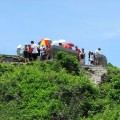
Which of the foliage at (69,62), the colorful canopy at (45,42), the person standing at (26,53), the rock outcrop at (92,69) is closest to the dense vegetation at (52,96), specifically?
the foliage at (69,62)

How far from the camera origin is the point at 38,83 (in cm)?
2802

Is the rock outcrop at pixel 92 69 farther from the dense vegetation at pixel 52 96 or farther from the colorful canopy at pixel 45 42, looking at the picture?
the colorful canopy at pixel 45 42

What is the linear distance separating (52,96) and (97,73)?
20.3 ft

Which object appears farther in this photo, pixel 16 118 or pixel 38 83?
pixel 38 83

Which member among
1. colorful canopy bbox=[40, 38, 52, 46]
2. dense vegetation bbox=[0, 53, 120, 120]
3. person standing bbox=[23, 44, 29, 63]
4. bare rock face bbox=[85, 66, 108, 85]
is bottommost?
dense vegetation bbox=[0, 53, 120, 120]

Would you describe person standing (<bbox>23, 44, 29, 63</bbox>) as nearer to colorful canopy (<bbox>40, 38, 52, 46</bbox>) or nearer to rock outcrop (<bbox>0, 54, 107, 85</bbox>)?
rock outcrop (<bbox>0, 54, 107, 85</bbox>)

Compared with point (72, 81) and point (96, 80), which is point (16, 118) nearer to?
point (72, 81)

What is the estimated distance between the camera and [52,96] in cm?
2684

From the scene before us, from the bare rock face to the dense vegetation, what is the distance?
916mm

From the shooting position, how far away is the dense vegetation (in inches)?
992

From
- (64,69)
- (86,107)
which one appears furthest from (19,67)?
(86,107)

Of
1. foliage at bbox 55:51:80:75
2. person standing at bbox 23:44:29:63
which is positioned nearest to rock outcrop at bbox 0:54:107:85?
person standing at bbox 23:44:29:63

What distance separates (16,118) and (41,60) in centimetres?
855

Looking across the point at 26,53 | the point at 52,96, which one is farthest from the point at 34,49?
the point at 52,96
